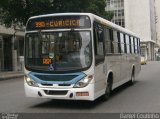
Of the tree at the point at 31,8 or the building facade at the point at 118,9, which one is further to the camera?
the building facade at the point at 118,9

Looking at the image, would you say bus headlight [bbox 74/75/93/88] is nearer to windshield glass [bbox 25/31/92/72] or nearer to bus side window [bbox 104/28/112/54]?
windshield glass [bbox 25/31/92/72]

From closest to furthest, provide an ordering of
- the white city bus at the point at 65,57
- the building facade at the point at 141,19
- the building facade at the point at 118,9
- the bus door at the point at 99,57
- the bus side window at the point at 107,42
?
the white city bus at the point at 65,57, the bus door at the point at 99,57, the bus side window at the point at 107,42, the building facade at the point at 141,19, the building facade at the point at 118,9

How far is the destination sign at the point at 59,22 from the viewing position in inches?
453

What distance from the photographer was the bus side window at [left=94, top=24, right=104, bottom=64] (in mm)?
11680

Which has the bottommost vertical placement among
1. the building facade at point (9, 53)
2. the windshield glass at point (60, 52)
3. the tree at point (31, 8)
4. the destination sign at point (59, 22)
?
the building facade at point (9, 53)

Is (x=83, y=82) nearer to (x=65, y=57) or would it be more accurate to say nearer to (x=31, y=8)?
(x=65, y=57)

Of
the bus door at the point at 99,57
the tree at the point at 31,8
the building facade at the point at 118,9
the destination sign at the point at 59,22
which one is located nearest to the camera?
the destination sign at the point at 59,22

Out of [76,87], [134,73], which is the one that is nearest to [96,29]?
[76,87]

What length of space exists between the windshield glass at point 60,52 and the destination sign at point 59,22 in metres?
0.21

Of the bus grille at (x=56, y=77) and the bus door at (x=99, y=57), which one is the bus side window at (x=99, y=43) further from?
the bus grille at (x=56, y=77)

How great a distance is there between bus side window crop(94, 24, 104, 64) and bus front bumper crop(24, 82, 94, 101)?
102 cm

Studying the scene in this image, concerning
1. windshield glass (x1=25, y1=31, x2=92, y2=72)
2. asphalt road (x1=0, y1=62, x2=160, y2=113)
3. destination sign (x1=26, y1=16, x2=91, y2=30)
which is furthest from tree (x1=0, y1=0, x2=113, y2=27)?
windshield glass (x1=25, y1=31, x2=92, y2=72)

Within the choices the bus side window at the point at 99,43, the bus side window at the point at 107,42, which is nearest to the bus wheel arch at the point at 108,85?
the bus side window at the point at 107,42

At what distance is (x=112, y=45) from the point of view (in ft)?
46.0
